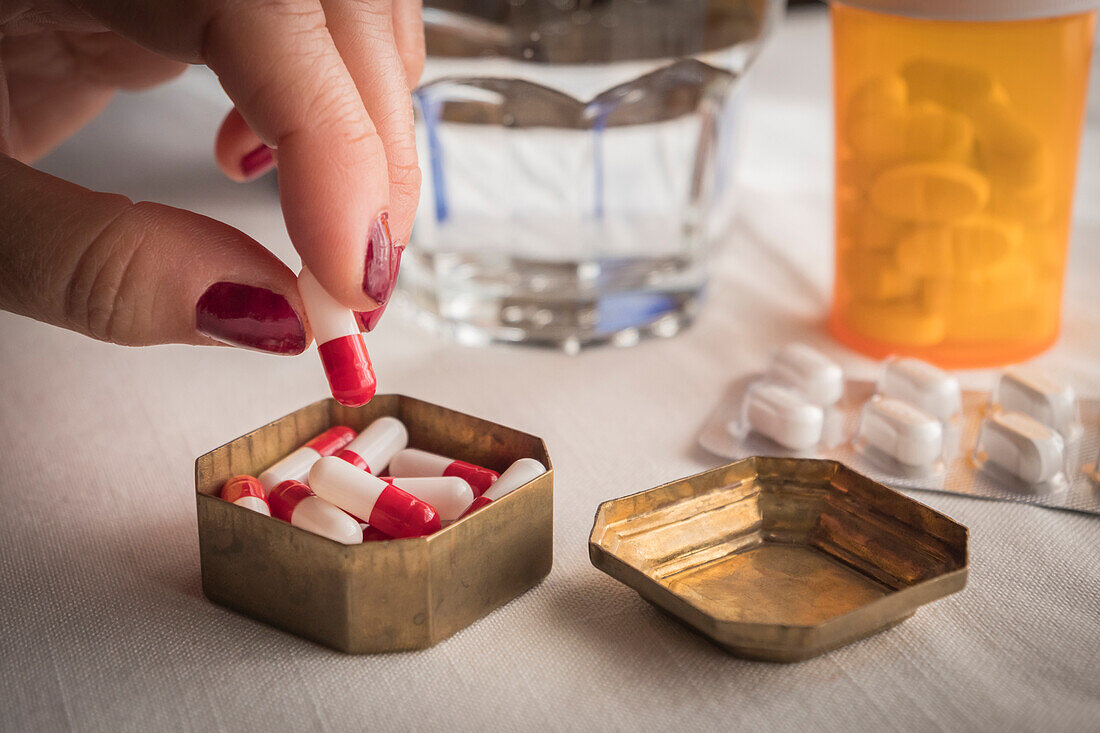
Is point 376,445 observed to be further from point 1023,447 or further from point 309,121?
point 1023,447

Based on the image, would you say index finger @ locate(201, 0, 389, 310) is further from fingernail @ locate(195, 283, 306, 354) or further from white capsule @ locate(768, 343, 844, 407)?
white capsule @ locate(768, 343, 844, 407)

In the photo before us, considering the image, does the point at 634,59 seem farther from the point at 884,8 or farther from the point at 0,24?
the point at 0,24

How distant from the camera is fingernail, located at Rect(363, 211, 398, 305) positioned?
15.8 inches

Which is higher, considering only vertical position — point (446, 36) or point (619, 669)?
point (446, 36)

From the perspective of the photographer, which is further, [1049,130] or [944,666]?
[1049,130]

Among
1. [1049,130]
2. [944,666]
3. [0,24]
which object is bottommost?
[944,666]

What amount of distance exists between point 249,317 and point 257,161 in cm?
20

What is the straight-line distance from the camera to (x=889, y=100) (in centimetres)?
59

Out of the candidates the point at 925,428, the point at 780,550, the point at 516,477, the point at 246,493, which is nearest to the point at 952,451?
the point at 925,428

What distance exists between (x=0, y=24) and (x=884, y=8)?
428 millimetres

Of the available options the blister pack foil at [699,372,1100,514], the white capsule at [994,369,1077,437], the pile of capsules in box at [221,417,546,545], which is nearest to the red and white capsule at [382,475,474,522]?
the pile of capsules in box at [221,417,546,545]

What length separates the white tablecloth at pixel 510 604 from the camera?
0.38 metres

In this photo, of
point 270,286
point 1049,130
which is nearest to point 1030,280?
point 1049,130

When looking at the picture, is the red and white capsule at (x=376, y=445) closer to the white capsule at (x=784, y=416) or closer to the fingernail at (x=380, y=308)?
the fingernail at (x=380, y=308)
